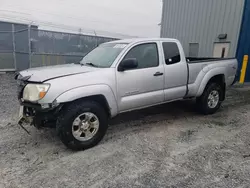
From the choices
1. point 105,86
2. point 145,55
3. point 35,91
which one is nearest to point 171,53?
point 145,55

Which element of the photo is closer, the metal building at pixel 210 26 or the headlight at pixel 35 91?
the headlight at pixel 35 91

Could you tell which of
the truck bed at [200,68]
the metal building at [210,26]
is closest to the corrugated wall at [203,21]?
the metal building at [210,26]

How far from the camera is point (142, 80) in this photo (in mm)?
3822

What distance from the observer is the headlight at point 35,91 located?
2.95m

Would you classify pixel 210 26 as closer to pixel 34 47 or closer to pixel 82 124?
pixel 34 47

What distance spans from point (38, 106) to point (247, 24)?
9.39 meters

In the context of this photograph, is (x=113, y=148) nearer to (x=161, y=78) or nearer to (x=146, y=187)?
(x=146, y=187)

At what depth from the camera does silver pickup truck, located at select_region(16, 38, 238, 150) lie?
3.06 m

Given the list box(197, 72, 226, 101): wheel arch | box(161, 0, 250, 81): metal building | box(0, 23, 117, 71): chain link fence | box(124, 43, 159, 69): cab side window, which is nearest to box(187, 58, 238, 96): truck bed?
box(197, 72, 226, 101): wheel arch

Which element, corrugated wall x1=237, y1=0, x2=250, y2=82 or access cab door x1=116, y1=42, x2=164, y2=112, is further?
corrugated wall x1=237, y1=0, x2=250, y2=82

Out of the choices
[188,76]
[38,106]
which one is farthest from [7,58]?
[188,76]

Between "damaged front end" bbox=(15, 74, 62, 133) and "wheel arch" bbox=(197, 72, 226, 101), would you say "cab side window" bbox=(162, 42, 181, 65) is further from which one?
"damaged front end" bbox=(15, 74, 62, 133)

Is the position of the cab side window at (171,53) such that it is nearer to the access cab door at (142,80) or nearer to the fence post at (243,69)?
the access cab door at (142,80)

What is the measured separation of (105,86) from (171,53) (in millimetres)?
1843
